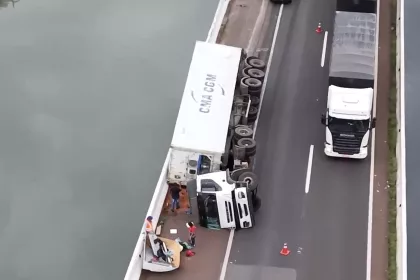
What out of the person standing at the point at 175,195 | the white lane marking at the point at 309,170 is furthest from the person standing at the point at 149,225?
the white lane marking at the point at 309,170

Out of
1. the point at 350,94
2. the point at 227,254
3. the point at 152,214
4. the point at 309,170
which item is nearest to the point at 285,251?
the point at 227,254

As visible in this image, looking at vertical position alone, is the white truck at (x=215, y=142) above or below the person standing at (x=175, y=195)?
above

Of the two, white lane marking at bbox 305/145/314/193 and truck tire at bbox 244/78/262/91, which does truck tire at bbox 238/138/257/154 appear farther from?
truck tire at bbox 244/78/262/91

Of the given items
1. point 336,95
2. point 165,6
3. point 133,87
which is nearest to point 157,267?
point 336,95

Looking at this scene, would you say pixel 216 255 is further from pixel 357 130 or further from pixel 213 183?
pixel 357 130

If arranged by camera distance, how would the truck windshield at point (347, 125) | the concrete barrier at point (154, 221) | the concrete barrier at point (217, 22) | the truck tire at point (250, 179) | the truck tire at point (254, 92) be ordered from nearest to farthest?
the concrete barrier at point (154, 221), the truck tire at point (250, 179), the truck windshield at point (347, 125), the truck tire at point (254, 92), the concrete barrier at point (217, 22)

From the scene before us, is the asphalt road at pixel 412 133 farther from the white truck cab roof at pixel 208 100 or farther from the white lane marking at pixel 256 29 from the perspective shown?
the white truck cab roof at pixel 208 100

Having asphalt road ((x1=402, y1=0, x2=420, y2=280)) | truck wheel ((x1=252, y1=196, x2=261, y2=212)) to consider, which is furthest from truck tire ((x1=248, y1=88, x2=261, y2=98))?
asphalt road ((x1=402, y1=0, x2=420, y2=280))
